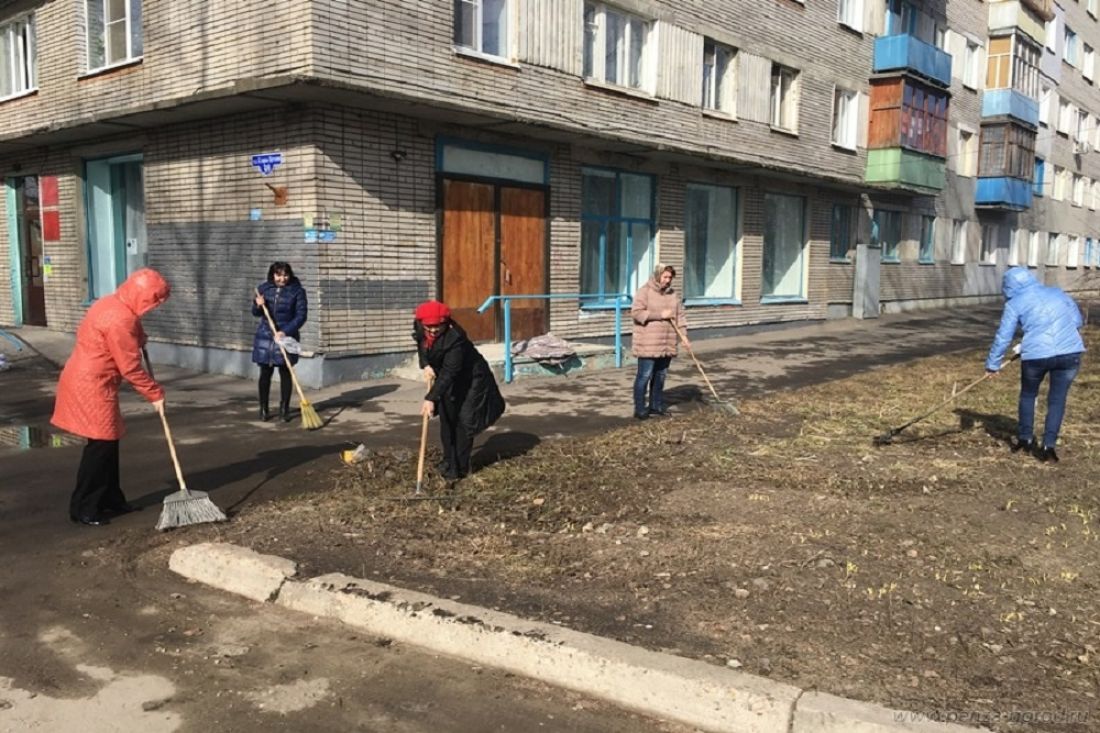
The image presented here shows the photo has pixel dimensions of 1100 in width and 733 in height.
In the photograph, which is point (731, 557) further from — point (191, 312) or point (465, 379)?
point (191, 312)

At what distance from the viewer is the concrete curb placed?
294 cm

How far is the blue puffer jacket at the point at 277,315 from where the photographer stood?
28.0 feet

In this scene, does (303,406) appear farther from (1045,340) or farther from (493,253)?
(1045,340)

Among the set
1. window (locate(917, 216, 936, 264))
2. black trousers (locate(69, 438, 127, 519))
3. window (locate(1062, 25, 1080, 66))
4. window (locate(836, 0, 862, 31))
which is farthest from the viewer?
window (locate(1062, 25, 1080, 66))

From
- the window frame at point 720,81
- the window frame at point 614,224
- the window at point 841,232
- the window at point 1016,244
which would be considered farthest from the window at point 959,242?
the window frame at point 614,224

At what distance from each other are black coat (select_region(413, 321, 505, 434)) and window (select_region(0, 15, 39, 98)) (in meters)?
12.3

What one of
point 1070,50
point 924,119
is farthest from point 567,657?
point 1070,50

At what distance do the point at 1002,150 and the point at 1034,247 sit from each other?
27.4ft

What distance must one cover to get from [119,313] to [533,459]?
3.21m

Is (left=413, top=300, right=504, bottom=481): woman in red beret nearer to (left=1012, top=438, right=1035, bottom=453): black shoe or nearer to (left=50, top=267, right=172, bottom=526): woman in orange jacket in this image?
(left=50, top=267, right=172, bottom=526): woman in orange jacket

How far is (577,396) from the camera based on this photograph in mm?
10383

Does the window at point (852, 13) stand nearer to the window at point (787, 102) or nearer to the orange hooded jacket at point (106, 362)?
the window at point (787, 102)

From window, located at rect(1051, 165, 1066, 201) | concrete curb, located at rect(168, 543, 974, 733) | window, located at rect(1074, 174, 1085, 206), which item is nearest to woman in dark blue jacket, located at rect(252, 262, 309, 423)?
concrete curb, located at rect(168, 543, 974, 733)

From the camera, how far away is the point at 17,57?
1499 centimetres
